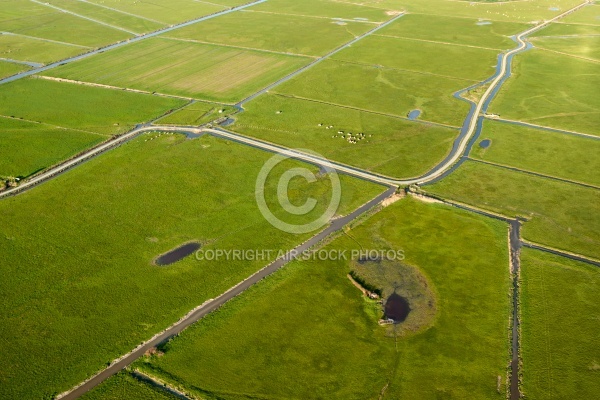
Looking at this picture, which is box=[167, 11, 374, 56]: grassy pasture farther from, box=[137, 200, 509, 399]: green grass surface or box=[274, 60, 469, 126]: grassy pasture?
box=[137, 200, 509, 399]: green grass surface

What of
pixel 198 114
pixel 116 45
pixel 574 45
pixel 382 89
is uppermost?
A: pixel 116 45

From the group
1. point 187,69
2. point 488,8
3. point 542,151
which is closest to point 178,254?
Answer: point 542,151

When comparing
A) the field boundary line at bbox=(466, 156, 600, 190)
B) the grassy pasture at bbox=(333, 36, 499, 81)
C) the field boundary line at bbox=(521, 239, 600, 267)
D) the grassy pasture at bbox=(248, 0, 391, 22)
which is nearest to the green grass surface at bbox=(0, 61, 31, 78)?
the grassy pasture at bbox=(333, 36, 499, 81)

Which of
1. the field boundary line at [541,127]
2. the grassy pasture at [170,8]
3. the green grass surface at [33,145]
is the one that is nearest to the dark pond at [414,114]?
the field boundary line at [541,127]

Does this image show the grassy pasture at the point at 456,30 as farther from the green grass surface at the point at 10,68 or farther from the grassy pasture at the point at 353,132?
the green grass surface at the point at 10,68

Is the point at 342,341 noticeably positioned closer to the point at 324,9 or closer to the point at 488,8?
the point at 324,9

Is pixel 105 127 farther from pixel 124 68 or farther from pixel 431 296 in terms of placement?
pixel 431 296
